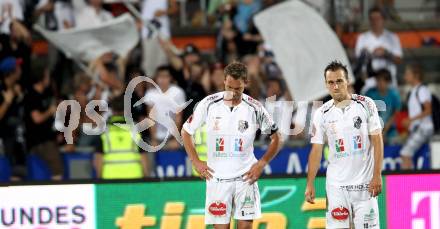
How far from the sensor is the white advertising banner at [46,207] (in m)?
12.1

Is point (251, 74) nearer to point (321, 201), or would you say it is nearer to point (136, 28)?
point (136, 28)

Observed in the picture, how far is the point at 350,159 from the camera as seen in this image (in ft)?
36.2

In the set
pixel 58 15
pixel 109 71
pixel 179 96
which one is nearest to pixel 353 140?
pixel 179 96

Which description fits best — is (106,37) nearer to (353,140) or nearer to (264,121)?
(264,121)

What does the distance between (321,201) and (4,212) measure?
10.5 feet

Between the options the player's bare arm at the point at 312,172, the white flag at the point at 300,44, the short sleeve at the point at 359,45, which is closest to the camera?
the player's bare arm at the point at 312,172

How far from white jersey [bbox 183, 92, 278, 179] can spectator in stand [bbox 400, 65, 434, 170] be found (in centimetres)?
510

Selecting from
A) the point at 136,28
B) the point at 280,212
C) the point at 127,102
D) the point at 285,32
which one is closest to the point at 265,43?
the point at 285,32

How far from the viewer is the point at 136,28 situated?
1758 centimetres

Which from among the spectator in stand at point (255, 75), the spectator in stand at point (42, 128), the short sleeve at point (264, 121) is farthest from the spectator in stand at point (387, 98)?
the short sleeve at point (264, 121)

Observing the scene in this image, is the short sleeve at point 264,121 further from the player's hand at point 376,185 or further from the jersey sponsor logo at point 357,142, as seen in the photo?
the player's hand at point 376,185

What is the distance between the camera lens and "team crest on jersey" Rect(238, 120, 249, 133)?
37.0 feet

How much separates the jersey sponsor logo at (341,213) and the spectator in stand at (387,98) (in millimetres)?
5353

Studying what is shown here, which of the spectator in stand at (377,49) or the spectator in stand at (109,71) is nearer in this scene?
the spectator in stand at (109,71)
